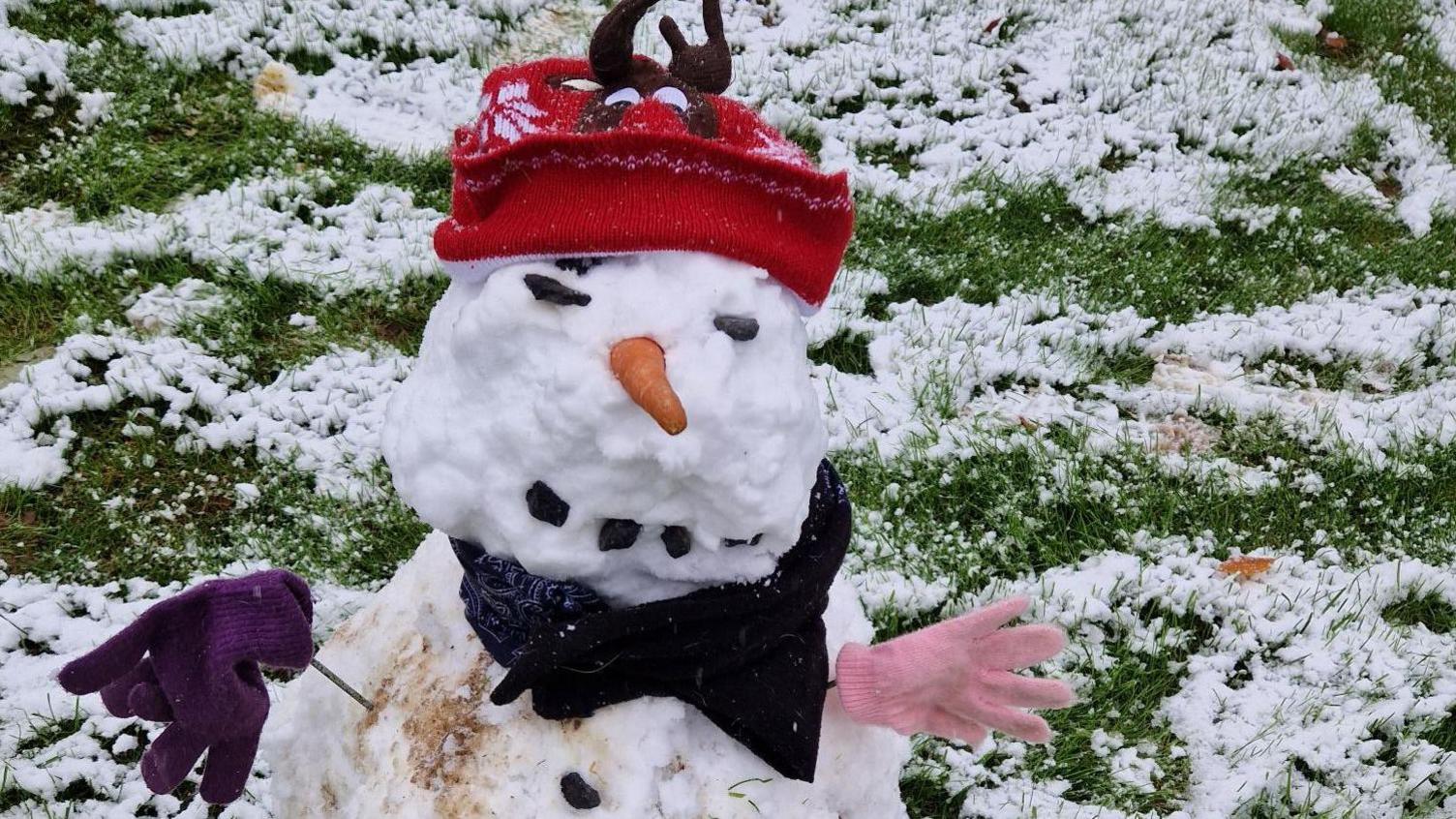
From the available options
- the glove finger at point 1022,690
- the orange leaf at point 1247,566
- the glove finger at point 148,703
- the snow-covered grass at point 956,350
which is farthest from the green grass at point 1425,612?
the glove finger at point 148,703

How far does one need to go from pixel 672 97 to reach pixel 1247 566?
2.23 metres

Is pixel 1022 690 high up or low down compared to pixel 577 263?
down

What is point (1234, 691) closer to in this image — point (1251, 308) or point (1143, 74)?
point (1251, 308)

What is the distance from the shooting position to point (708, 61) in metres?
1.56

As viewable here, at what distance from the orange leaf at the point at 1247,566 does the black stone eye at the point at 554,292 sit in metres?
2.27

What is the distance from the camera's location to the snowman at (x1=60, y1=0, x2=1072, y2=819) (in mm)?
1277

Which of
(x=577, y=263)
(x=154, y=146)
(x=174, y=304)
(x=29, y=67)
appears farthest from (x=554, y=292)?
(x=29, y=67)

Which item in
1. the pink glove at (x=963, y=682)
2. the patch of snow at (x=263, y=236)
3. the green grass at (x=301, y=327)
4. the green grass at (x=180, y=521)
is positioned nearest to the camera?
the pink glove at (x=963, y=682)

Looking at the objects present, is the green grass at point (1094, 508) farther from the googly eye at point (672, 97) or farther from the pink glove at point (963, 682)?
the googly eye at point (672, 97)

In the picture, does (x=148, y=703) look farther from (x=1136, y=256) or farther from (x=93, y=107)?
(x=1136, y=256)

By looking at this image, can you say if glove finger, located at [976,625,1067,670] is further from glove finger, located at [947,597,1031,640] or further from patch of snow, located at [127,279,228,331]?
patch of snow, located at [127,279,228,331]

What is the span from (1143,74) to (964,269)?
2.05 m

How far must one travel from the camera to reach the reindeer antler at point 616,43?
4.65ft

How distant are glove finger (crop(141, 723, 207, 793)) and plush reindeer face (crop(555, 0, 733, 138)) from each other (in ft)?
3.53
